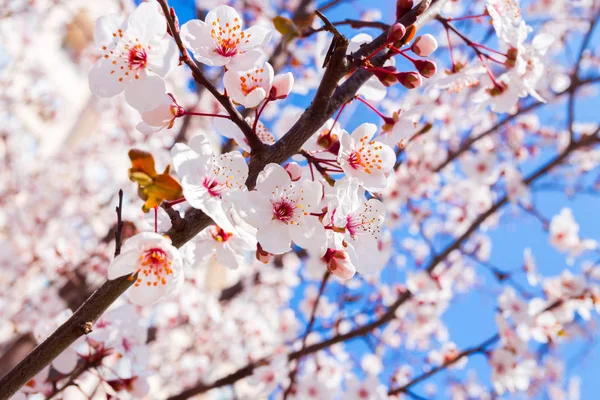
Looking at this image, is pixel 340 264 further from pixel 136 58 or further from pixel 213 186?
pixel 136 58

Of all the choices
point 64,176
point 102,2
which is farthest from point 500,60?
point 102,2

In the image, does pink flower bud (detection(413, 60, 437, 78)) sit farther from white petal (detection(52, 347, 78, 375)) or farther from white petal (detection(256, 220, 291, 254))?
white petal (detection(52, 347, 78, 375))

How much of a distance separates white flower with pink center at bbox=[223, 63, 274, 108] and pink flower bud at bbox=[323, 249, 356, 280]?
368mm

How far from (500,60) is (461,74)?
19 centimetres

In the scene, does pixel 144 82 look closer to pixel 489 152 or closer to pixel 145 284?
pixel 145 284

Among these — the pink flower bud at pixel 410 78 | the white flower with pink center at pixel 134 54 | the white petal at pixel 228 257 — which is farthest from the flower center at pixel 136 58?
the pink flower bud at pixel 410 78

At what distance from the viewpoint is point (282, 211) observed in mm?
841

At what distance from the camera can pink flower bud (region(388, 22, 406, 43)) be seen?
0.80 m

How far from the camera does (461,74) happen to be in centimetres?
119

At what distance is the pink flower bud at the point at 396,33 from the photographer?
80cm

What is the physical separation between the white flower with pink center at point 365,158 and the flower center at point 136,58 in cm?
45

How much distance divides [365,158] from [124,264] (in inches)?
21.7

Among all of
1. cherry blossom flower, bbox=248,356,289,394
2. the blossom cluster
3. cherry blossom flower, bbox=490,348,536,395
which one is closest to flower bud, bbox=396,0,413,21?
the blossom cluster

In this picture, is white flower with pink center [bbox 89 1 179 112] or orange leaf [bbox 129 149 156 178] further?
white flower with pink center [bbox 89 1 179 112]
